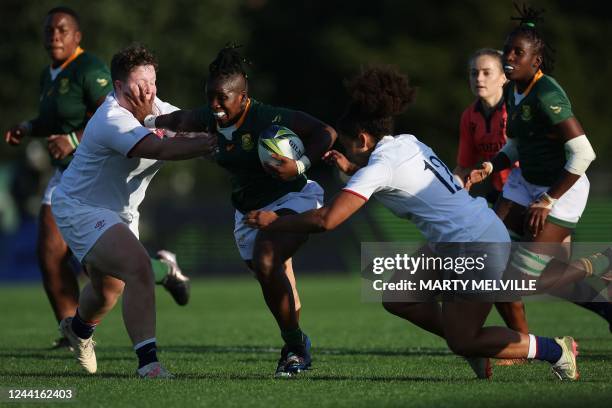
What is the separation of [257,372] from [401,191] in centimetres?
188

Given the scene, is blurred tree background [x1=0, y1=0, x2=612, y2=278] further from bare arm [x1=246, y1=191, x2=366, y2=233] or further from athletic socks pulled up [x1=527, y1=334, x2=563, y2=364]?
bare arm [x1=246, y1=191, x2=366, y2=233]

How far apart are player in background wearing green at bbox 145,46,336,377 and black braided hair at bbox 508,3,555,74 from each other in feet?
5.57

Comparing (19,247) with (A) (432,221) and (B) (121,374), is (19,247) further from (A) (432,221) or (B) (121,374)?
(A) (432,221)

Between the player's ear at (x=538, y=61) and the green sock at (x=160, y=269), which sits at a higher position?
the player's ear at (x=538, y=61)

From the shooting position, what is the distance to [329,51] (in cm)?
3634

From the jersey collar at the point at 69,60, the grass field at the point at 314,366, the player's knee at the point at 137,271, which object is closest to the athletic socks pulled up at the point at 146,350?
the grass field at the point at 314,366

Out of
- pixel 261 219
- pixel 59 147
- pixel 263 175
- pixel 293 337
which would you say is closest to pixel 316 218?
pixel 261 219

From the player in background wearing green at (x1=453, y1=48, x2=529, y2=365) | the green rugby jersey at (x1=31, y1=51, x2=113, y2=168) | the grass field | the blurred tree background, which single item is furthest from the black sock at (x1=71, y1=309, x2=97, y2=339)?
the blurred tree background

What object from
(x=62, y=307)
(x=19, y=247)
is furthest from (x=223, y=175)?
(x=62, y=307)

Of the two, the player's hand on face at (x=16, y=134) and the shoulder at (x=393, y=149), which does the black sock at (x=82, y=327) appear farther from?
the shoulder at (x=393, y=149)

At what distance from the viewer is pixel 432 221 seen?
6930 mm

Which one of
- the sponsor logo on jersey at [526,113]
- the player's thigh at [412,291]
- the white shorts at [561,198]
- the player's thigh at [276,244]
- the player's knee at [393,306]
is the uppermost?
the sponsor logo on jersey at [526,113]

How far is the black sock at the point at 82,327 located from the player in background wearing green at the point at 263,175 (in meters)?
1.29

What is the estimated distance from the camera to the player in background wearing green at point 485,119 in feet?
29.6
